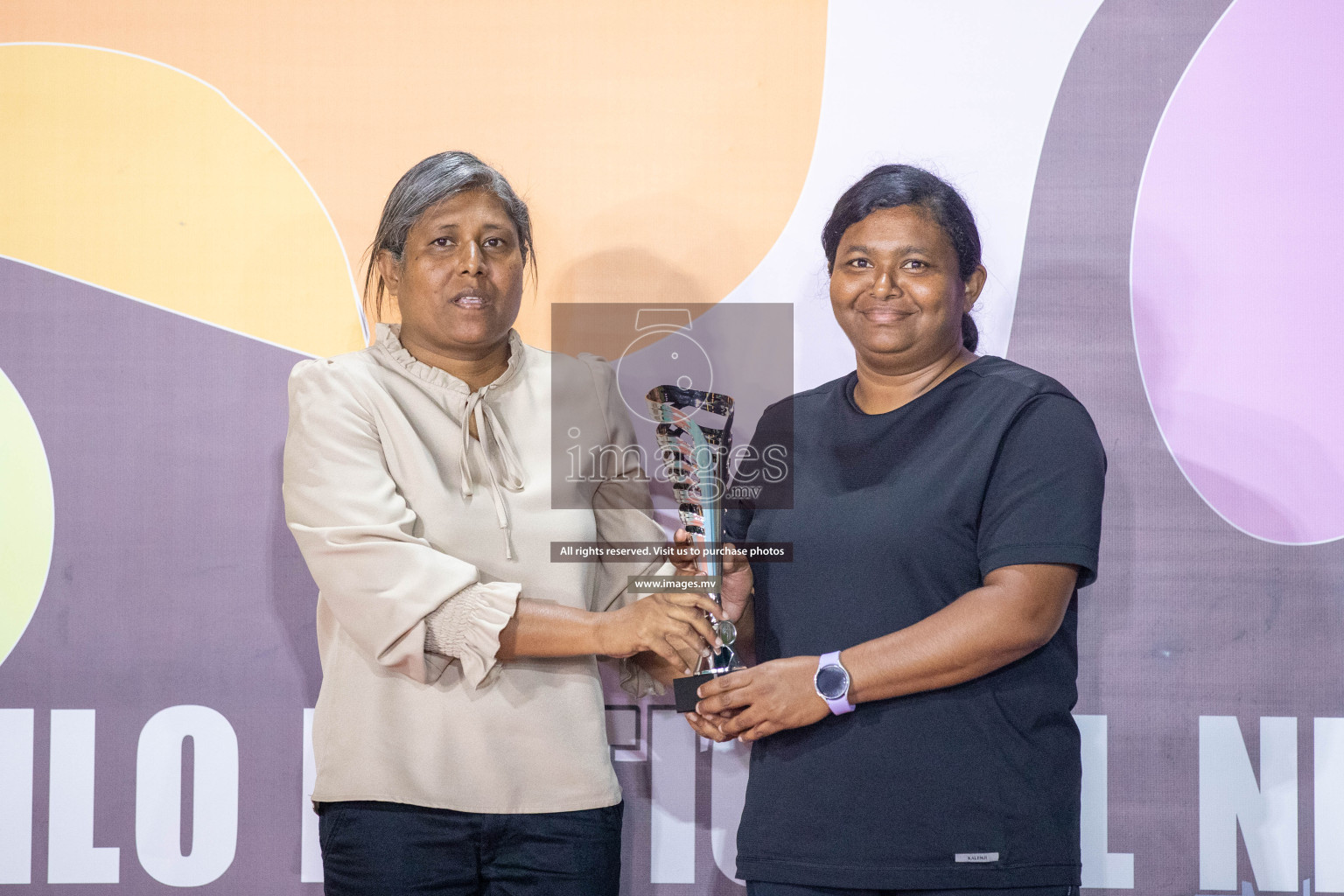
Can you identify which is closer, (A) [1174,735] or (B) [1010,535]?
(B) [1010,535]

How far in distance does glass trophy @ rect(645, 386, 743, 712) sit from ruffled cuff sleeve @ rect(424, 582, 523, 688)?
0.31 metres

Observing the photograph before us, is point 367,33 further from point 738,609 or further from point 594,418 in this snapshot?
point 738,609

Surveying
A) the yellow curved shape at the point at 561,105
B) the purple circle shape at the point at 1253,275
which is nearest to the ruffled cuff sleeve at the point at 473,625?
the yellow curved shape at the point at 561,105

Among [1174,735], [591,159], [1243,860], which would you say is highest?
[591,159]

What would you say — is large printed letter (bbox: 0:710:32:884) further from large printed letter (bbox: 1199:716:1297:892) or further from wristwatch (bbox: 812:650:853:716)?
large printed letter (bbox: 1199:716:1297:892)

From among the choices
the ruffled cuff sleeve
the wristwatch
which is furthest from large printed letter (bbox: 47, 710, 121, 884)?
the wristwatch

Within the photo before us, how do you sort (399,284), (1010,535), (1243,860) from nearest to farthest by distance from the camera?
(1010,535) → (399,284) → (1243,860)

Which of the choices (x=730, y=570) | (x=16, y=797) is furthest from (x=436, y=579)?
(x=16, y=797)

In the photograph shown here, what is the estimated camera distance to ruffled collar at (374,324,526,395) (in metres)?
1.90

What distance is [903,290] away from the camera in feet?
5.85

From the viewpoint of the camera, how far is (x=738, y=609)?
6.29 feet

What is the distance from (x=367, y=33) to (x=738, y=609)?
1.51 metres

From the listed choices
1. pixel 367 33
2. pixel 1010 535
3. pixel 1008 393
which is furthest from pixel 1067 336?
pixel 367 33

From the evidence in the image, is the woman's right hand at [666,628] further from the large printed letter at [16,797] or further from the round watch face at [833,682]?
the large printed letter at [16,797]
